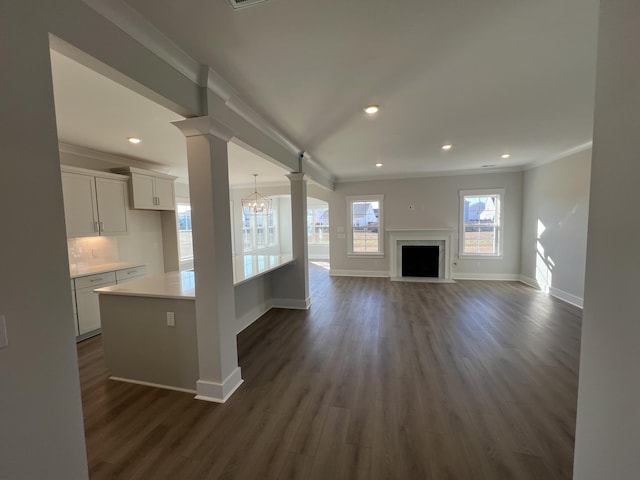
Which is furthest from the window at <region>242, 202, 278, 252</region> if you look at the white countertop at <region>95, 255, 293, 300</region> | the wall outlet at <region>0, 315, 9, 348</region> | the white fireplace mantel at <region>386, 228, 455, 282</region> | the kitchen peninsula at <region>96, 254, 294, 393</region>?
the wall outlet at <region>0, 315, 9, 348</region>

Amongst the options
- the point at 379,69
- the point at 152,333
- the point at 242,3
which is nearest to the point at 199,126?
the point at 242,3

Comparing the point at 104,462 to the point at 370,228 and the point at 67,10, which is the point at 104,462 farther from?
the point at 370,228

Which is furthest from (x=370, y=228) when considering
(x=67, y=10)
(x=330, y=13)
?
(x=67, y=10)

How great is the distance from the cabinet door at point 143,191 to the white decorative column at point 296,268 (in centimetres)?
250

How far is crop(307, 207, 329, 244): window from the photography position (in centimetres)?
1098

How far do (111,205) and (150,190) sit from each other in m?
0.70

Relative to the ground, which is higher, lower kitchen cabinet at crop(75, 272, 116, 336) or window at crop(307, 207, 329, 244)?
window at crop(307, 207, 329, 244)

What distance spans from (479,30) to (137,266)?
206 inches

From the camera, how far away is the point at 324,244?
1102cm

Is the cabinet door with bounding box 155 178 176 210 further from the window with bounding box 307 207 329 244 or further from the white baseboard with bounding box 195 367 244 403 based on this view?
the window with bounding box 307 207 329 244

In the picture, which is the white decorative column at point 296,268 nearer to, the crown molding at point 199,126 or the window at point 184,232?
the crown molding at point 199,126

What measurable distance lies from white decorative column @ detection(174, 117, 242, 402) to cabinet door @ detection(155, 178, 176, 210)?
3367 millimetres

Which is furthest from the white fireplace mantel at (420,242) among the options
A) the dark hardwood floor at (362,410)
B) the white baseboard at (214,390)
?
the white baseboard at (214,390)

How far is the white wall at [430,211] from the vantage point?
654 cm
